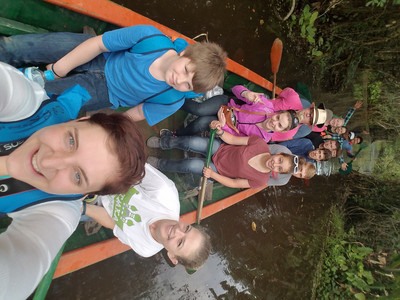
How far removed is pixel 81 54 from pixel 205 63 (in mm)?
832

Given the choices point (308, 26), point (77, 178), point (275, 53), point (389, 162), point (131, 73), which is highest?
point (308, 26)

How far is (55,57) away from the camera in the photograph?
1.84 m

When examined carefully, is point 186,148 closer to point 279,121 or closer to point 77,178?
point 279,121

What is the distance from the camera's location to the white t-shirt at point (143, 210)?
179 cm

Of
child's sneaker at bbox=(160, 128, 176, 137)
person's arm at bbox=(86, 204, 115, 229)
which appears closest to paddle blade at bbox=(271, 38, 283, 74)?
child's sneaker at bbox=(160, 128, 176, 137)

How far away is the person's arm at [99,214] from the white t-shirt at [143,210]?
0.08 meters

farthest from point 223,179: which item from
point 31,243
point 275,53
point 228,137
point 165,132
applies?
point 275,53

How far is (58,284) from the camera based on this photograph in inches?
86.3

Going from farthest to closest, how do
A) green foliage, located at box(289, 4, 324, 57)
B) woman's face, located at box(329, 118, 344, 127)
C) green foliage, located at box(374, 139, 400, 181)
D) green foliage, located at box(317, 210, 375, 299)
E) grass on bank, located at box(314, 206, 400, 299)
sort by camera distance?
green foliage, located at box(374, 139, 400, 181) → green foliage, located at box(289, 4, 324, 57) → green foliage, located at box(317, 210, 375, 299) → grass on bank, located at box(314, 206, 400, 299) → woman's face, located at box(329, 118, 344, 127)

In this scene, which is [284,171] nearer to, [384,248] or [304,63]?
[304,63]

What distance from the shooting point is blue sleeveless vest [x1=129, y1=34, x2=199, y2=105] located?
1.67 meters

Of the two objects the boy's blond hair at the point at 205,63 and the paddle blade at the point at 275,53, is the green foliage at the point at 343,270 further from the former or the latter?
the boy's blond hair at the point at 205,63

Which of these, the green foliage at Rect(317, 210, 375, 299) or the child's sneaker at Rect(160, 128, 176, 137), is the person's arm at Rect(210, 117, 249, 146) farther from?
the green foliage at Rect(317, 210, 375, 299)

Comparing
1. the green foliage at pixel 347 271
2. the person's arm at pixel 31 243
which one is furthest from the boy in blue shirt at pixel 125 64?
the green foliage at pixel 347 271
